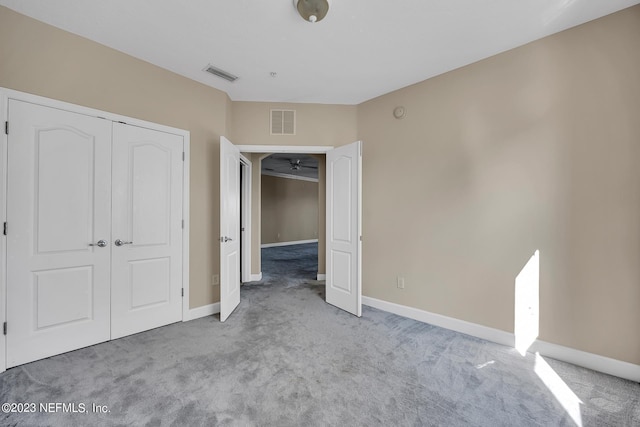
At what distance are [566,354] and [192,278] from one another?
145 inches

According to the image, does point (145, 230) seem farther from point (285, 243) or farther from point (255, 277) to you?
point (285, 243)

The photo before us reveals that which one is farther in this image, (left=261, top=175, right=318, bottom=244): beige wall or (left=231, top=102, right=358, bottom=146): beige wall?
(left=261, top=175, right=318, bottom=244): beige wall

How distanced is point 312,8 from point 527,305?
3.06 meters

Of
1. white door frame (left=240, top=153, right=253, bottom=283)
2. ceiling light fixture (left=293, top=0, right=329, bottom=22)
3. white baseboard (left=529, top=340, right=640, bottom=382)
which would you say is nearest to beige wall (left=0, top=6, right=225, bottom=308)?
white door frame (left=240, top=153, right=253, bottom=283)

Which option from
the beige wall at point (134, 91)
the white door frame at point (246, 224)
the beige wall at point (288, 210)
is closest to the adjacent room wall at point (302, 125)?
the beige wall at point (134, 91)

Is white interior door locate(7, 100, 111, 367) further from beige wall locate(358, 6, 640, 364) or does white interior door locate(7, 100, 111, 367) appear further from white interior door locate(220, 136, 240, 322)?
beige wall locate(358, 6, 640, 364)

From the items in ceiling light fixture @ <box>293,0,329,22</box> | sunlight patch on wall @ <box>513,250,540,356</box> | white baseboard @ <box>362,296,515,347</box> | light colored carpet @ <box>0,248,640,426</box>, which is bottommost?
light colored carpet @ <box>0,248,640,426</box>

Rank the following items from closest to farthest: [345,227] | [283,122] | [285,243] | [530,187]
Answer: [530,187] → [345,227] → [283,122] → [285,243]

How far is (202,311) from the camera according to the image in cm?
300

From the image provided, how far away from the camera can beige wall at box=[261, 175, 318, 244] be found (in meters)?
9.13

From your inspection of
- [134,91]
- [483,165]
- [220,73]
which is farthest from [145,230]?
[483,165]

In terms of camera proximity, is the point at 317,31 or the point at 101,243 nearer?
the point at 317,31

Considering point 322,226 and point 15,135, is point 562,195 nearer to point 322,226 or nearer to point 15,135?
point 322,226

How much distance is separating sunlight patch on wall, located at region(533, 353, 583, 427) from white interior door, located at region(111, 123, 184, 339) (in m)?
3.41
